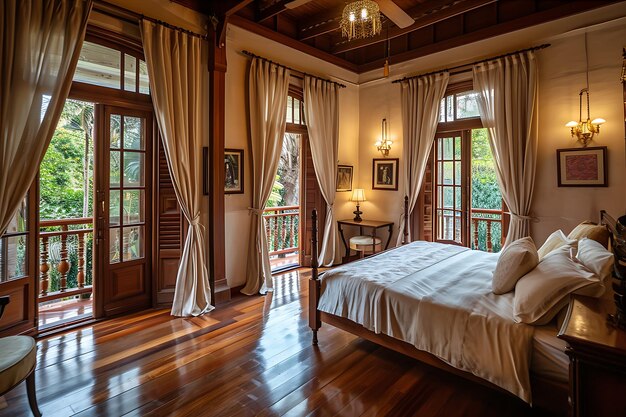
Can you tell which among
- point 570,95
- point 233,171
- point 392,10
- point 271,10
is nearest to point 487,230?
point 570,95

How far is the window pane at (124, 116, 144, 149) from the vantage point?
3424 mm

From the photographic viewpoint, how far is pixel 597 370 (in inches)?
44.4

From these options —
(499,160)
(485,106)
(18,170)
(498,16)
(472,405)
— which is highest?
(498,16)

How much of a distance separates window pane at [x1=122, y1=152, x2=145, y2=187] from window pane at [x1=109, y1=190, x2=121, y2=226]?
0.46 feet

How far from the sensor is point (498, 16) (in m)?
4.23

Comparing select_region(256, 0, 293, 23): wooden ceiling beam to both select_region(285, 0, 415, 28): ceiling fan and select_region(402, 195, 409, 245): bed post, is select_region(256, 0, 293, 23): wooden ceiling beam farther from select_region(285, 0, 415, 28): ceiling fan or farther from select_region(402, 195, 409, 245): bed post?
select_region(402, 195, 409, 245): bed post

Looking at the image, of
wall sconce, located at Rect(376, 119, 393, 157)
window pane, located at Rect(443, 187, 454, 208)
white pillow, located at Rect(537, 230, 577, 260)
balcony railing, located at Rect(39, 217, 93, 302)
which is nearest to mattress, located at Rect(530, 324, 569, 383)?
white pillow, located at Rect(537, 230, 577, 260)

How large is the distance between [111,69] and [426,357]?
376cm

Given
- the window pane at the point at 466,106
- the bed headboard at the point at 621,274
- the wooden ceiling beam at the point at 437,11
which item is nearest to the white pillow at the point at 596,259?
the bed headboard at the point at 621,274

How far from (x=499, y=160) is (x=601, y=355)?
3.53 metres

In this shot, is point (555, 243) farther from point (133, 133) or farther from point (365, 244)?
point (133, 133)

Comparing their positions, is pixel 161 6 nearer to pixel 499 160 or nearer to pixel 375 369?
pixel 375 369

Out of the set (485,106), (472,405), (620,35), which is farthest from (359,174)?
(472,405)

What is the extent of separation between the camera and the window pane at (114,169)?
334cm
